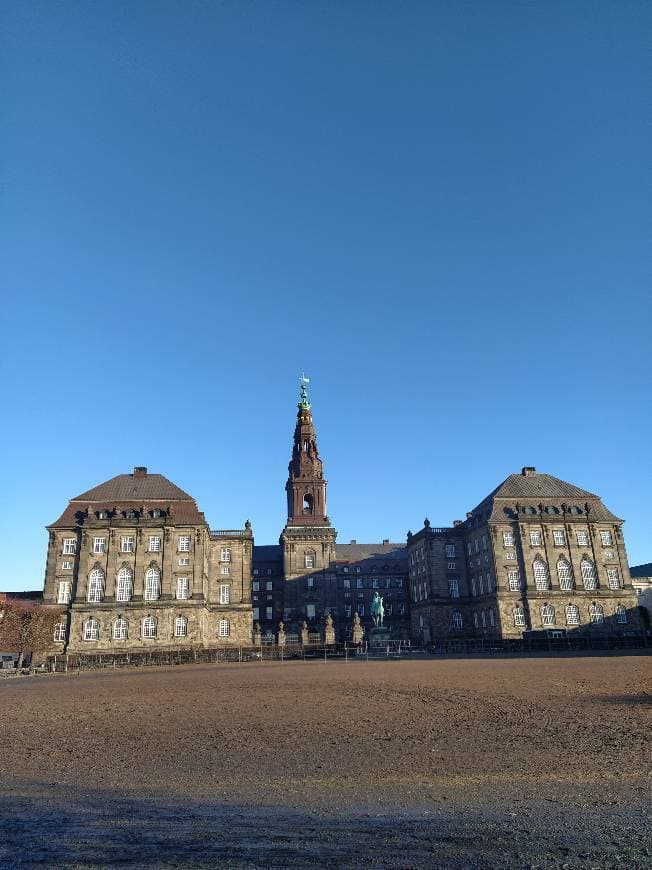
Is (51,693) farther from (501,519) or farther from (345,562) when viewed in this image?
(345,562)

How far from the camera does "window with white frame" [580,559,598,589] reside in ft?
233

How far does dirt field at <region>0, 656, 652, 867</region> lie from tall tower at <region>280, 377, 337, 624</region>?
259ft

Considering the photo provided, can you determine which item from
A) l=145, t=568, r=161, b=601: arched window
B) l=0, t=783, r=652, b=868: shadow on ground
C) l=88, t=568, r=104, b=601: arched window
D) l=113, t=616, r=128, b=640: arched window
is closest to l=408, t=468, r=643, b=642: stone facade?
l=145, t=568, r=161, b=601: arched window

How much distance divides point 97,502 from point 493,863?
233 ft

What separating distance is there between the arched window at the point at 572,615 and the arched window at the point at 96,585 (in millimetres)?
52547

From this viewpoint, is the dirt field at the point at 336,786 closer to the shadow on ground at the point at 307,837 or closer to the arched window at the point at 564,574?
the shadow on ground at the point at 307,837

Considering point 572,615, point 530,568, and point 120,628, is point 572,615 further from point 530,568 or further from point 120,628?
point 120,628

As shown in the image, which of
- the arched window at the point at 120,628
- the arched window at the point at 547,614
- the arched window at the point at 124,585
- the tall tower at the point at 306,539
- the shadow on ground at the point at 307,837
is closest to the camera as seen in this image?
the shadow on ground at the point at 307,837

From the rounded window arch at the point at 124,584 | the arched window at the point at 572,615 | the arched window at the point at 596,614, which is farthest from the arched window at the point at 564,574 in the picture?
the rounded window arch at the point at 124,584

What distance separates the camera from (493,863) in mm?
5574

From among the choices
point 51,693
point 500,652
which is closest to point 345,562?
point 500,652

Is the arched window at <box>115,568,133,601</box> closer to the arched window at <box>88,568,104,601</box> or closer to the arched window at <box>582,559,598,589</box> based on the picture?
the arched window at <box>88,568,104,601</box>

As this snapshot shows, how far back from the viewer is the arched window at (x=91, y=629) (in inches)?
Answer: 2486

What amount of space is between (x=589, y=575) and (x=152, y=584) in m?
51.2
